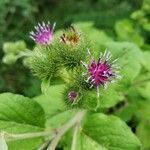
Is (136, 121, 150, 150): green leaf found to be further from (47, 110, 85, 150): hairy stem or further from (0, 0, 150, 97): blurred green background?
(47, 110, 85, 150): hairy stem

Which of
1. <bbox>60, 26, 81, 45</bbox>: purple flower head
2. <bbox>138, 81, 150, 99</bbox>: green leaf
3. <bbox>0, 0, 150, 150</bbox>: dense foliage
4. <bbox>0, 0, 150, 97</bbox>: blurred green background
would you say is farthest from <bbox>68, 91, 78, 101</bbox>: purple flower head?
<bbox>0, 0, 150, 97</bbox>: blurred green background

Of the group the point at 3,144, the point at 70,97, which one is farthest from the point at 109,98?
the point at 3,144

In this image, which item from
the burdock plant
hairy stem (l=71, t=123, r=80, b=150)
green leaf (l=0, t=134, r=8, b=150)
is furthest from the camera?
hairy stem (l=71, t=123, r=80, b=150)

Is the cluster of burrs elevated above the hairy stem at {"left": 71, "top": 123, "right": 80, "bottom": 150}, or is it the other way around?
the cluster of burrs

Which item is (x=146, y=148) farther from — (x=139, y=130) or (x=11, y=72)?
(x=11, y=72)

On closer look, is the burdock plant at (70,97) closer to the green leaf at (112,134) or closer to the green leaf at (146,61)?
the green leaf at (112,134)

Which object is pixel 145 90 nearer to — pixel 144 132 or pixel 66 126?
pixel 144 132

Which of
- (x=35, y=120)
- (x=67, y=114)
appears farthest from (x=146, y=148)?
(x=35, y=120)
